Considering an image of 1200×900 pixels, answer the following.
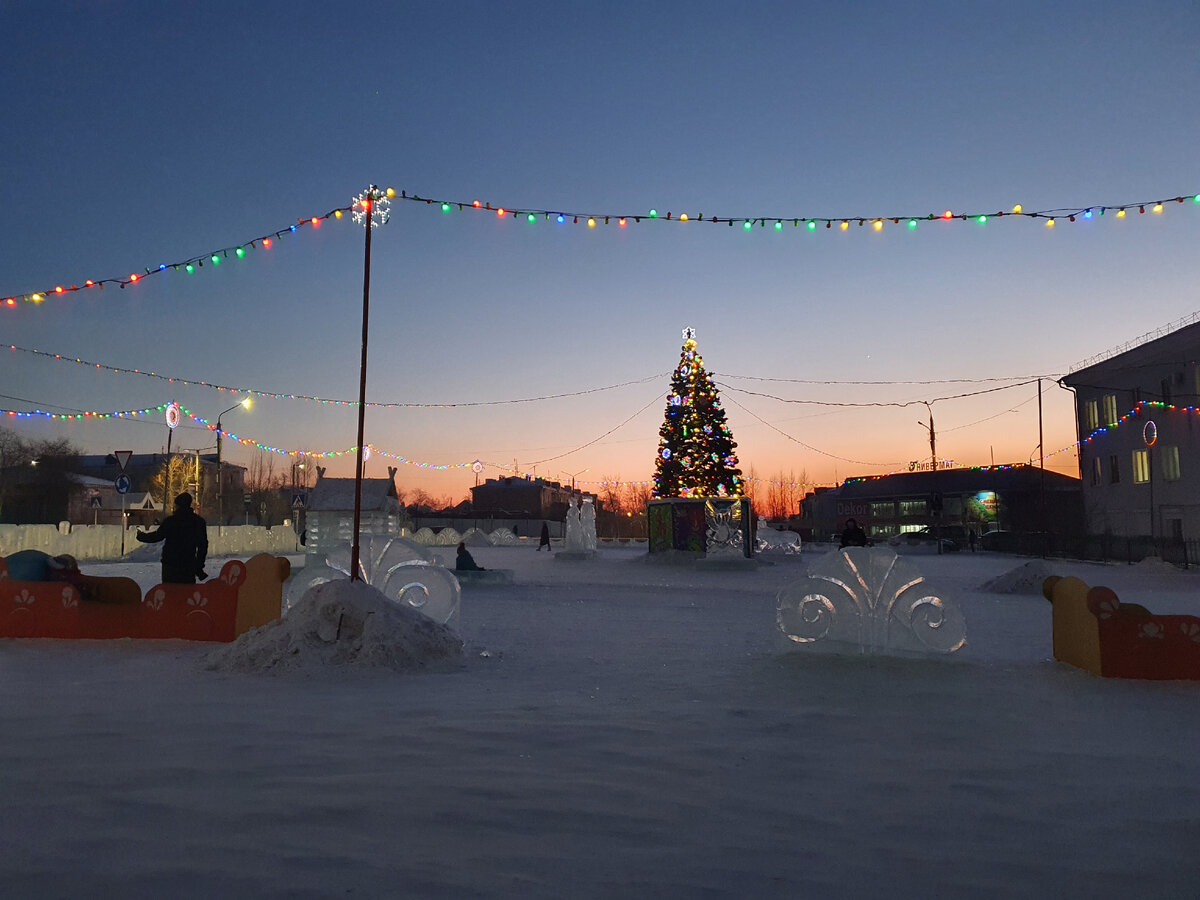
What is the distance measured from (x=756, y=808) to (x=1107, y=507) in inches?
1730

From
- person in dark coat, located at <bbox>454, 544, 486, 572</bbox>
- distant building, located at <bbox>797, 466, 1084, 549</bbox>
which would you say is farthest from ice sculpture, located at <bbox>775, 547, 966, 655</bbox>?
distant building, located at <bbox>797, 466, 1084, 549</bbox>

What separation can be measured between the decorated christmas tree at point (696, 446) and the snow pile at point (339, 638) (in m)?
27.2

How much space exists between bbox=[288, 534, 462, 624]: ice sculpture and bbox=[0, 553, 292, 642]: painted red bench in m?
0.45

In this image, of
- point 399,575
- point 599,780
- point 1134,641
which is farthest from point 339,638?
point 1134,641

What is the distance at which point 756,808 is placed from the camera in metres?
3.83

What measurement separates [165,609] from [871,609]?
7.19 m

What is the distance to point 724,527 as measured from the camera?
30.0 meters

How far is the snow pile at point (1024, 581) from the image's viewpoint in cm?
1697

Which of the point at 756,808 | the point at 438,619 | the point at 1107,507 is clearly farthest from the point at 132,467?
the point at 756,808

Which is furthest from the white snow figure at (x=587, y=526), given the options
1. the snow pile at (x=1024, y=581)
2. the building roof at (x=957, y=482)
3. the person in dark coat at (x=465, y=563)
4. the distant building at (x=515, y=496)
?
the distant building at (x=515, y=496)

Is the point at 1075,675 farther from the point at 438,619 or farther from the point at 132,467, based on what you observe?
the point at 132,467

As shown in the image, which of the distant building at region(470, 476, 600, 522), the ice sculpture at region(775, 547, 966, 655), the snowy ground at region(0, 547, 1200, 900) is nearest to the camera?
the snowy ground at region(0, 547, 1200, 900)

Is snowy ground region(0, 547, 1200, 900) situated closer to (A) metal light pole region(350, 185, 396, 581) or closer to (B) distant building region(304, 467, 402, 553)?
(A) metal light pole region(350, 185, 396, 581)

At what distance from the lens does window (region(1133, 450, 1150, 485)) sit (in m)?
37.5
